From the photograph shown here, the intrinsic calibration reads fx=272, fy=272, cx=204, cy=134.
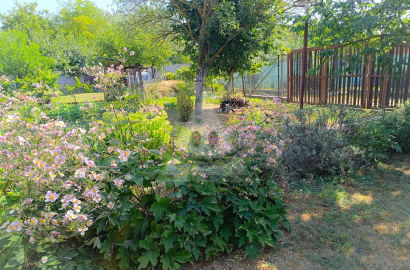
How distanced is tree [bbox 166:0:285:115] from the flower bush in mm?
5135

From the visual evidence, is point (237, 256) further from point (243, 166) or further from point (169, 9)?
point (169, 9)

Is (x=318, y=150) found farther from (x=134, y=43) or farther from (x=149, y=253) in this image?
(x=134, y=43)

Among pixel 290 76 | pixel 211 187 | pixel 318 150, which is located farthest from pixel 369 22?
pixel 290 76

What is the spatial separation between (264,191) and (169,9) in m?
6.65

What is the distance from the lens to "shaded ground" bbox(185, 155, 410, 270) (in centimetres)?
201

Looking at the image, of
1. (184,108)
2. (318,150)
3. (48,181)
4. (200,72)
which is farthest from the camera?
(200,72)

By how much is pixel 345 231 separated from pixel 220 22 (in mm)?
5390

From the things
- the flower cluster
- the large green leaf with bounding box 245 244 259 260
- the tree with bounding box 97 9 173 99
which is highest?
the tree with bounding box 97 9 173 99

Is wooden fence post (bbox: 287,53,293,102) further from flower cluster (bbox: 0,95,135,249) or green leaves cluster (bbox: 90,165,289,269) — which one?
flower cluster (bbox: 0,95,135,249)

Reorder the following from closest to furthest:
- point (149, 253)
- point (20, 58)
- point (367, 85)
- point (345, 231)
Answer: point (149, 253)
point (345, 231)
point (367, 85)
point (20, 58)

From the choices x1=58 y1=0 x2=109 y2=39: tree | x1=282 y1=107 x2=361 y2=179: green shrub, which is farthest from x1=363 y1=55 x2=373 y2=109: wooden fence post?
x1=58 y1=0 x2=109 y2=39: tree

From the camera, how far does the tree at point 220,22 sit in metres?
6.73

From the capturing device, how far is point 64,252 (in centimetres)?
168

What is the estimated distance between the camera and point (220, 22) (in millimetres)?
6383
